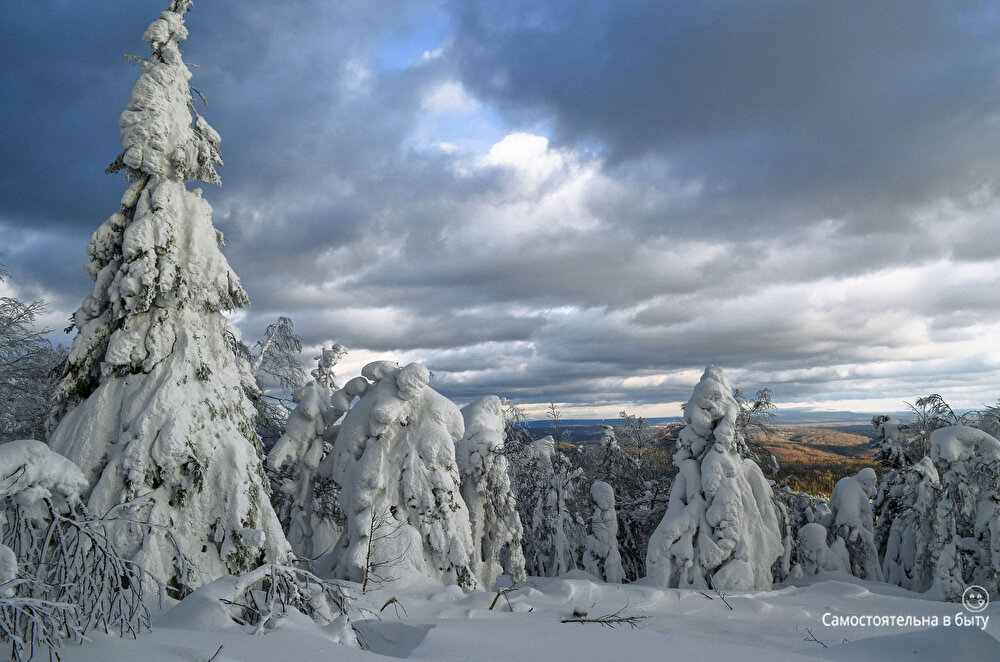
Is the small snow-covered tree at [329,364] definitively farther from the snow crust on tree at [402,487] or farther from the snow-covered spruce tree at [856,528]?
the snow-covered spruce tree at [856,528]

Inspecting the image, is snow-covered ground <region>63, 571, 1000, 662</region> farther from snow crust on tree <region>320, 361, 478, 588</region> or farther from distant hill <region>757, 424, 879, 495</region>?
distant hill <region>757, 424, 879, 495</region>

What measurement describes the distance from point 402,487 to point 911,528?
1730cm

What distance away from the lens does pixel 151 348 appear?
780 cm

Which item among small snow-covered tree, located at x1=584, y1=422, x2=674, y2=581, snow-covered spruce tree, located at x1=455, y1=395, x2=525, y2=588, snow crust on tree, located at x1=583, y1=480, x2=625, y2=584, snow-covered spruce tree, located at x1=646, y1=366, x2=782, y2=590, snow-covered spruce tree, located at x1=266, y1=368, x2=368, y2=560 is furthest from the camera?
small snow-covered tree, located at x1=584, y1=422, x2=674, y2=581

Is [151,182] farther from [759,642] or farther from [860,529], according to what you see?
[860,529]

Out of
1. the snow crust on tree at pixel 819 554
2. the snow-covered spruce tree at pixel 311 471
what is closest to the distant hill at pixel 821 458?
the snow crust on tree at pixel 819 554

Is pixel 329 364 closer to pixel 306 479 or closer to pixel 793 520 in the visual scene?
pixel 306 479

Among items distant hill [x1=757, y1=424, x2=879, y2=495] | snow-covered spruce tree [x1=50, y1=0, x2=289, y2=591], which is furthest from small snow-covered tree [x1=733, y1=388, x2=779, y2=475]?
snow-covered spruce tree [x1=50, y1=0, x2=289, y2=591]

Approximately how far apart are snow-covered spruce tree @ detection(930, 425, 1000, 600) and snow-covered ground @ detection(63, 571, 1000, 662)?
3283 mm

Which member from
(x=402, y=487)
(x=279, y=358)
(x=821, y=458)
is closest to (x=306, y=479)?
(x=402, y=487)

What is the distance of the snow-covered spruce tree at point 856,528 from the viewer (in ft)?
58.6

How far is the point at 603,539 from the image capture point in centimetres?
1944

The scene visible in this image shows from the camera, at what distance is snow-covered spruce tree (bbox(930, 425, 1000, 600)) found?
13195mm

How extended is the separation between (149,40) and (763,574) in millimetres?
16509
